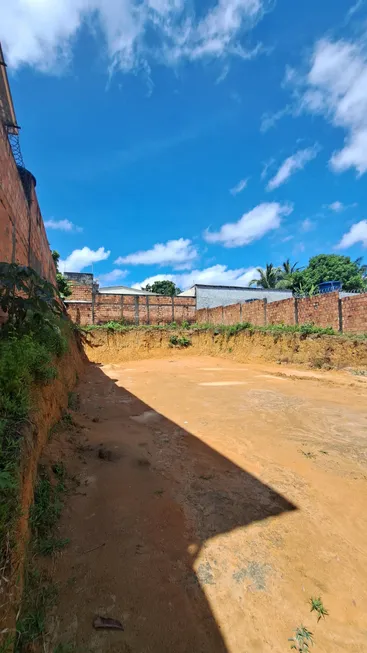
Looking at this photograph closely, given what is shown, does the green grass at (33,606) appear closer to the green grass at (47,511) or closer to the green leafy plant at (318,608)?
the green grass at (47,511)

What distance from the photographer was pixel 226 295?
27.5 metres

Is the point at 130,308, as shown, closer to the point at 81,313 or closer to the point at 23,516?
the point at 81,313

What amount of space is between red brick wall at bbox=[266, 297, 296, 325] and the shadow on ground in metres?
12.5

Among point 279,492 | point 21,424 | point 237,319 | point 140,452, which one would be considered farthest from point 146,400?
point 237,319

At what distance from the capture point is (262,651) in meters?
1.64

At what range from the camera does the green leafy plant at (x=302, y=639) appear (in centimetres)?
Result: 166

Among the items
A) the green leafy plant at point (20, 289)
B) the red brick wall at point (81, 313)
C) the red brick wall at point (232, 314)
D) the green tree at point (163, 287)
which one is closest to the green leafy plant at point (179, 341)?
the red brick wall at point (232, 314)

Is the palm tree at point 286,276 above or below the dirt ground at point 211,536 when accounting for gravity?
above

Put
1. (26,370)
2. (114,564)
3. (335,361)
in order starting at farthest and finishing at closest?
(335,361) → (26,370) → (114,564)

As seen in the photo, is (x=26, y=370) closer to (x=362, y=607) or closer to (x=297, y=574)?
(x=297, y=574)

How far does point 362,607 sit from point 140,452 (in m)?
2.50

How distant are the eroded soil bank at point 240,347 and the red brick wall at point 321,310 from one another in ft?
4.24

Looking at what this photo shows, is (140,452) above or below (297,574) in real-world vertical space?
above

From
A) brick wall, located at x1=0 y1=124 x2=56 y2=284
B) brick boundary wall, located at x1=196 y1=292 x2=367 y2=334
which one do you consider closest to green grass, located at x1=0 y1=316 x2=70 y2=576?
brick wall, located at x1=0 y1=124 x2=56 y2=284
